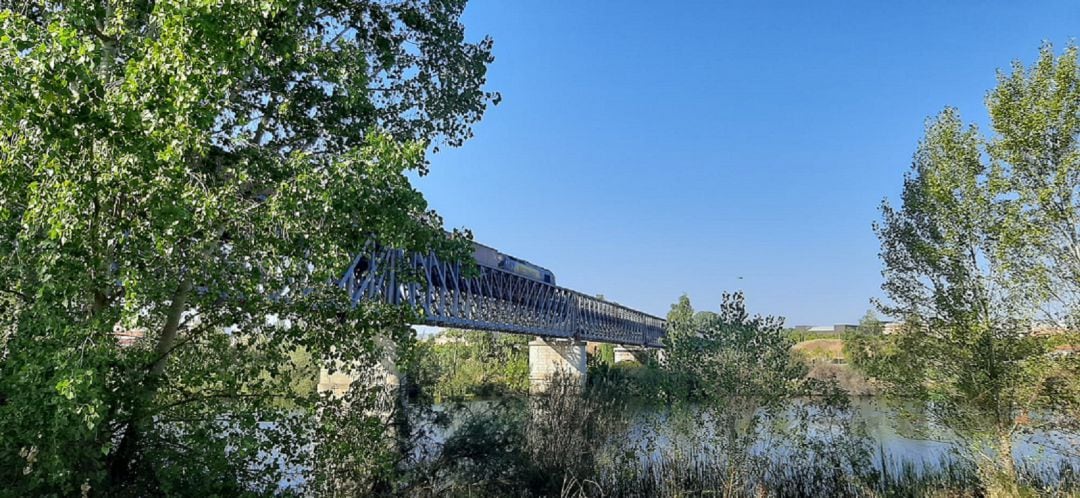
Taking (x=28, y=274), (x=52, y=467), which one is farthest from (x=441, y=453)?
(x=28, y=274)

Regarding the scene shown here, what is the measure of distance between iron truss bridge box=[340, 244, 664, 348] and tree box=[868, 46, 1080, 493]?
8.57 m

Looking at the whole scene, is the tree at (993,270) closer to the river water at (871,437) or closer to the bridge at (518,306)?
the river water at (871,437)

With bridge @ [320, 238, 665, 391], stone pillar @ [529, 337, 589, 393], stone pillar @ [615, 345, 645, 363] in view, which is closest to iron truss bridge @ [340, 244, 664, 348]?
bridge @ [320, 238, 665, 391]

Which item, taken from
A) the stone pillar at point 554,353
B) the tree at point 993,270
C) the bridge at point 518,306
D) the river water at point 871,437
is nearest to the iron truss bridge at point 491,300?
the bridge at point 518,306

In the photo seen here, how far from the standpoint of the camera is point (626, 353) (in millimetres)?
74250

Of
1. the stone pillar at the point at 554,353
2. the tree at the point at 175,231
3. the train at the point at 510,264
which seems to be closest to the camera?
the tree at the point at 175,231

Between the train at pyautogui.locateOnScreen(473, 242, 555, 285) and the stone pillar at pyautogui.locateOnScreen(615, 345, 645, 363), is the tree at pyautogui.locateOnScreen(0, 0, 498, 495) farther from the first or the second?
the stone pillar at pyautogui.locateOnScreen(615, 345, 645, 363)

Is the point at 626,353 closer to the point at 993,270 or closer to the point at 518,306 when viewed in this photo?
the point at 518,306


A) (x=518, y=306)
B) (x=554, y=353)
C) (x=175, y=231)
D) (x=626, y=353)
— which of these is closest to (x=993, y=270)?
(x=175, y=231)

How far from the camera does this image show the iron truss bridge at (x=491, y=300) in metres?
12.1

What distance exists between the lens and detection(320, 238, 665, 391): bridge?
23261 mm

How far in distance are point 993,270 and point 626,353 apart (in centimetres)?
6502

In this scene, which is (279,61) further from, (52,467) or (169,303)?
(52,467)

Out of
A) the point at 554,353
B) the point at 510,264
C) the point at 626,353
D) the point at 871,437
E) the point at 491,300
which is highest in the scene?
the point at 510,264
